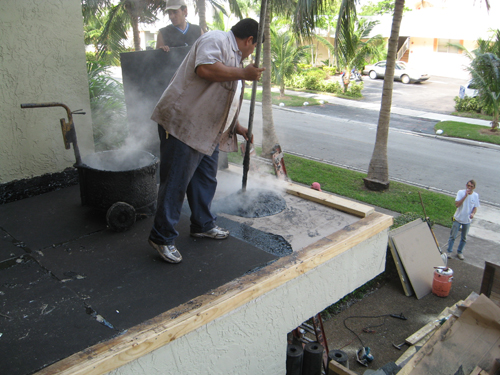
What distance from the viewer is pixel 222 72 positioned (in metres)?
2.63

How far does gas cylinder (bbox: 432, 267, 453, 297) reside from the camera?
19.1 ft

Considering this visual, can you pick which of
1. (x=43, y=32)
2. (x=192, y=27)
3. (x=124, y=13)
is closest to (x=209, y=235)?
(x=43, y=32)

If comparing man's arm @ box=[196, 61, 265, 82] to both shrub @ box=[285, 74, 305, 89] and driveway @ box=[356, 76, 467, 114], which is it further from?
shrub @ box=[285, 74, 305, 89]

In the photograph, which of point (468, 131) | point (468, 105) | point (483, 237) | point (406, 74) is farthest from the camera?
point (406, 74)

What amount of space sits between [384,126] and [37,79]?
701cm

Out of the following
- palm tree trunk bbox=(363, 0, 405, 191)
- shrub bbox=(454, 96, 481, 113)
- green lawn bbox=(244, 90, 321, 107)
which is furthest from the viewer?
green lawn bbox=(244, 90, 321, 107)

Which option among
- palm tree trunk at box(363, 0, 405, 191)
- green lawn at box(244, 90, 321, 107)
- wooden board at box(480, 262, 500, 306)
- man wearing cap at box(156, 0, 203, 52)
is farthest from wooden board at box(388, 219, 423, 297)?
green lawn at box(244, 90, 321, 107)

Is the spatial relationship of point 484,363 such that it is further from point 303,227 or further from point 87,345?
point 87,345

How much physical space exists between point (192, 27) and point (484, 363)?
4.75 metres

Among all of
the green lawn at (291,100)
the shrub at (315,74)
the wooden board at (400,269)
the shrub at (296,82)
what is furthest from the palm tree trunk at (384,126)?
the shrub at (315,74)

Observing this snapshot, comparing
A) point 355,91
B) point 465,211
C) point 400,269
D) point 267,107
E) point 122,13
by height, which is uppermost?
point 122,13

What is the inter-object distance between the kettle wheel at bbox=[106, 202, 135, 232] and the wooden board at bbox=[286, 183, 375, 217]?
187 centimetres

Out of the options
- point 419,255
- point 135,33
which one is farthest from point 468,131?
point 135,33

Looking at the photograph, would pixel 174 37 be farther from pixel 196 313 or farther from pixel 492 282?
pixel 492 282
